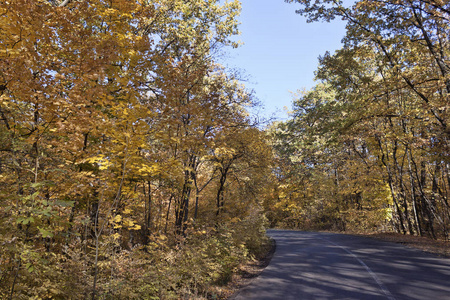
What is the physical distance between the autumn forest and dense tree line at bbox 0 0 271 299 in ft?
0.17

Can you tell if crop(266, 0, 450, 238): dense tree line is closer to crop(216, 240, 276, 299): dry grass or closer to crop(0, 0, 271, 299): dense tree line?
crop(0, 0, 271, 299): dense tree line

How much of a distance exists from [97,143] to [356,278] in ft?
27.7

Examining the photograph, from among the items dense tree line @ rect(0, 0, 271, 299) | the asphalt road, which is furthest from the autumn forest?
the asphalt road

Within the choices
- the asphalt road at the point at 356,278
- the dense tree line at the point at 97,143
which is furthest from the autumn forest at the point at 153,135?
the asphalt road at the point at 356,278

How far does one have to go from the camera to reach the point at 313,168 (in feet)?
70.0

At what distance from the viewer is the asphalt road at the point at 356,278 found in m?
6.24

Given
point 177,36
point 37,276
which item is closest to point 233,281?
point 37,276

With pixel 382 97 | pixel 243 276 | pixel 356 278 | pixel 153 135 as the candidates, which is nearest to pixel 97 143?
pixel 153 135

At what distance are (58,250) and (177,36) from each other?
947 cm

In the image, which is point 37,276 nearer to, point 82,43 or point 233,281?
point 82,43

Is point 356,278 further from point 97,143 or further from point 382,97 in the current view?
point 382,97

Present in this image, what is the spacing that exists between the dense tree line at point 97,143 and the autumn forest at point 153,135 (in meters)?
0.05

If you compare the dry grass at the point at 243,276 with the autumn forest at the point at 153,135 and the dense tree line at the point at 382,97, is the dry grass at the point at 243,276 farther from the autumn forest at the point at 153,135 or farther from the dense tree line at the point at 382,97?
the dense tree line at the point at 382,97

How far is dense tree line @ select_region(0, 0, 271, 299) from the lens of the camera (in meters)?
4.30
